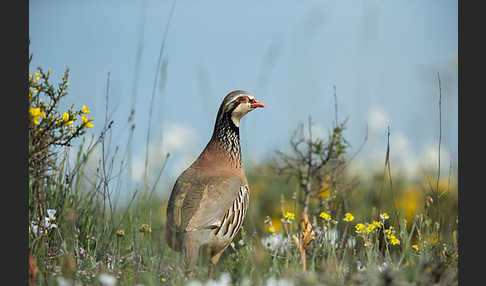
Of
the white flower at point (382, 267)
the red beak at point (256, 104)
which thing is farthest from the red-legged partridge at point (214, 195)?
the white flower at point (382, 267)

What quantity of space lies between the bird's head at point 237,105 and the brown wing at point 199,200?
21.1 inches

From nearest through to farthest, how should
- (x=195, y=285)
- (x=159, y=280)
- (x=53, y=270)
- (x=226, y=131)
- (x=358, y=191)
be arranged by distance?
(x=195, y=285) → (x=159, y=280) → (x=53, y=270) → (x=226, y=131) → (x=358, y=191)

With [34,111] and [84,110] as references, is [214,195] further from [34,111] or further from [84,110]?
[34,111]

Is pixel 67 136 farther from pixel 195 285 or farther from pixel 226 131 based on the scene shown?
pixel 195 285

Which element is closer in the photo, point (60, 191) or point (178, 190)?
point (178, 190)

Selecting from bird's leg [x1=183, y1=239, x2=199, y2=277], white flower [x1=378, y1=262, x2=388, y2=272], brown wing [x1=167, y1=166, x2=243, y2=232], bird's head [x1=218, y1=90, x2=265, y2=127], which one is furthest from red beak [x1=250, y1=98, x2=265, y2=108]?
white flower [x1=378, y1=262, x2=388, y2=272]

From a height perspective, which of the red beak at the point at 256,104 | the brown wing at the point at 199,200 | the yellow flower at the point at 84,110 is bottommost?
the brown wing at the point at 199,200

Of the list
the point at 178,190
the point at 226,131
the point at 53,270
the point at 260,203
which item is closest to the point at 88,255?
the point at 53,270

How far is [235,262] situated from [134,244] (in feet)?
2.33

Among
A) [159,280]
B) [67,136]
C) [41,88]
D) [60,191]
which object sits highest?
[41,88]

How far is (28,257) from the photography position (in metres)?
2.78

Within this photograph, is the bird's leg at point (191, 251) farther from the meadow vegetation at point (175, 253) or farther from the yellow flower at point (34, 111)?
the yellow flower at point (34, 111)

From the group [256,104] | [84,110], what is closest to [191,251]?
[84,110]

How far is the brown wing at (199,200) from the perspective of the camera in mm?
3525
